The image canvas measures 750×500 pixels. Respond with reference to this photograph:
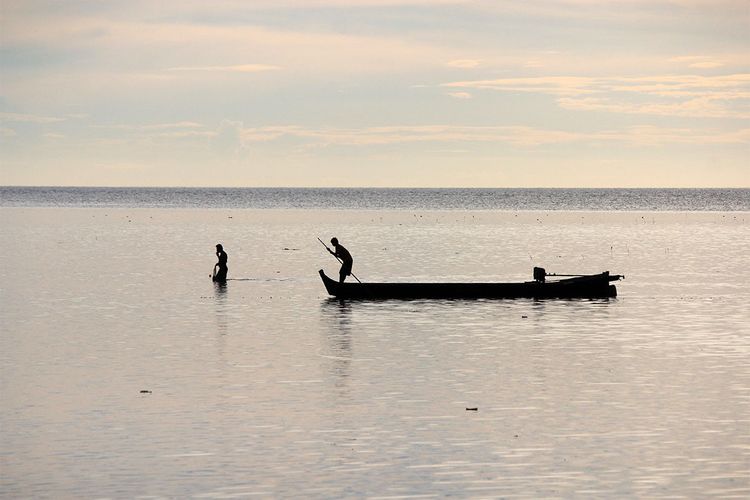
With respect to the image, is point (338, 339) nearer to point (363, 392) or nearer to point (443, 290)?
point (363, 392)

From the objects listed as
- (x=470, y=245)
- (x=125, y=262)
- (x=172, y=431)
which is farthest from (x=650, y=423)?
(x=470, y=245)

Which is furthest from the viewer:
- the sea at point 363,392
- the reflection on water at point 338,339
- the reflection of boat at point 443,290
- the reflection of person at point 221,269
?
the reflection of person at point 221,269

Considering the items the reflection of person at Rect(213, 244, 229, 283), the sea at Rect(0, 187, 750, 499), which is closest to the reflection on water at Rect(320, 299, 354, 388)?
the sea at Rect(0, 187, 750, 499)

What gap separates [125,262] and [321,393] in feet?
138

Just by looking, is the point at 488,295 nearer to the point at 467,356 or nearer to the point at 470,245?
the point at 467,356

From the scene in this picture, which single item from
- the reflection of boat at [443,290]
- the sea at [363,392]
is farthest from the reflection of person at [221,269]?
the reflection of boat at [443,290]

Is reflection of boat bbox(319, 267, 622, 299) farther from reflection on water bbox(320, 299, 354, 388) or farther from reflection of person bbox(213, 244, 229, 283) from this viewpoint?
reflection of person bbox(213, 244, 229, 283)

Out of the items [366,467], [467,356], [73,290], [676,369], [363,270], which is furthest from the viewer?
[363,270]

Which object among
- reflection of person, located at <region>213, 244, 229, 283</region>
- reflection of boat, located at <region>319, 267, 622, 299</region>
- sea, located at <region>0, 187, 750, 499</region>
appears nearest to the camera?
sea, located at <region>0, 187, 750, 499</region>

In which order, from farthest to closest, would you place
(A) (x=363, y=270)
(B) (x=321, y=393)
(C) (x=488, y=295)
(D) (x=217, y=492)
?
(A) (x=363, y=270) < (C) (x=488, y=295) < (B) (x=321, y=393) < (D) (x=217, y=492)

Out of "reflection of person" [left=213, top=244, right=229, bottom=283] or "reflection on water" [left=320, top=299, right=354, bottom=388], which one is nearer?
"reflection on water" [left=320, top=299, right=354, bottom=388]

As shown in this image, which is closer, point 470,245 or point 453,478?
point 453,478

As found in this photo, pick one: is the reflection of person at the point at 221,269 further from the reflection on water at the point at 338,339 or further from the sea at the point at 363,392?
the reflection on water at the point at 338,339

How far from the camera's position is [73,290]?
47469mm
